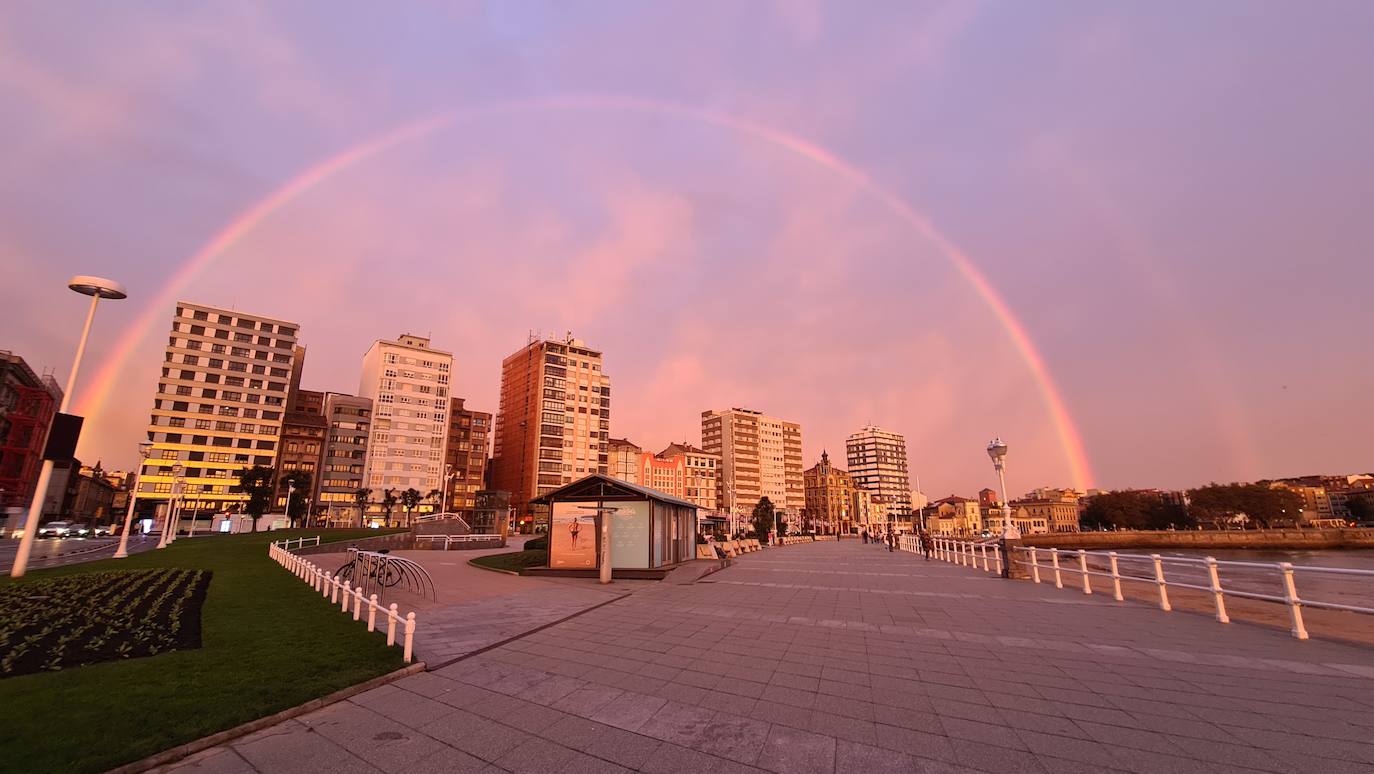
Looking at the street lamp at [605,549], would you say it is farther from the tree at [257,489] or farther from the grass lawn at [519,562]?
the tree at [257,489]

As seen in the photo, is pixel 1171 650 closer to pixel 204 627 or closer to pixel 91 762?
pixel 91 762

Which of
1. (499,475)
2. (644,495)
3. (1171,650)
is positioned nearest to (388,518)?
(499,475)

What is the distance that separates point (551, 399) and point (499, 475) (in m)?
28.1

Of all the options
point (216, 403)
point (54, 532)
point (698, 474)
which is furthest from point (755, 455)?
point (54, 532)

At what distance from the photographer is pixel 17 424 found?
219ft

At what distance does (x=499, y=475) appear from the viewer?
417 feet

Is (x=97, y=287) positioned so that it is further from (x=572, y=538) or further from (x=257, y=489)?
(x=257, y=489)

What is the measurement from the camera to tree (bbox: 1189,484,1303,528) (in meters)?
107

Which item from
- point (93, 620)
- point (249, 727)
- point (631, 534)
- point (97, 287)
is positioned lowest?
point (249, 727)

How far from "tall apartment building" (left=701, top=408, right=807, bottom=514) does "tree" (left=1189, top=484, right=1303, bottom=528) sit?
89441 mm

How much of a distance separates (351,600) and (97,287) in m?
12.7

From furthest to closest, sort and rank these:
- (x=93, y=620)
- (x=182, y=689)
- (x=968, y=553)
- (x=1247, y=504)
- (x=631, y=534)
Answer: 1. (x=1247, y=504)
2. (x=968, y=553)
3. (x=631, y=534)
4. (x=93, y=620)
5. (x=182, y=689)

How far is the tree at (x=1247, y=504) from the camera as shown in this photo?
106562mm

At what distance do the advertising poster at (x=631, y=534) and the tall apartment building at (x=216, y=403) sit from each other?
9131 cm
